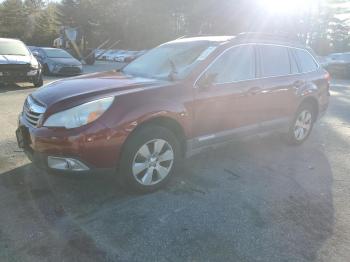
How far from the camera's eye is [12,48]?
1273 centimetres

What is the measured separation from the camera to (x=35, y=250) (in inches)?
123

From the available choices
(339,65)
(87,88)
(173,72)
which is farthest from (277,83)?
(339,65)

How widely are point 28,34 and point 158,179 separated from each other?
44911mm

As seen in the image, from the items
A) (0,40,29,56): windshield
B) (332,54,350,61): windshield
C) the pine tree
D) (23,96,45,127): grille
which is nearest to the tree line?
the pine tree

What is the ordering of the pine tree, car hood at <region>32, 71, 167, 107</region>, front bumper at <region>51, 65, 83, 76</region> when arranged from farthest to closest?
the pine tree, front bumper at <region>51, 65, 83, 76</region>, car hood at <region>32, 71, 167, 107</region>

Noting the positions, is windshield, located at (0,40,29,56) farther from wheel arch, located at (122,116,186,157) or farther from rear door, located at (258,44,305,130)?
wheel arch, located at (122,116,186,157)

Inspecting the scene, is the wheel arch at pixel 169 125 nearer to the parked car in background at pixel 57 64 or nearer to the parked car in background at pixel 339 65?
the parked car in background at pixel 57 64

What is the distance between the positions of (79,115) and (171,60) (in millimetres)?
1698

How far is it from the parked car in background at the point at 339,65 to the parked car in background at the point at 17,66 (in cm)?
1643

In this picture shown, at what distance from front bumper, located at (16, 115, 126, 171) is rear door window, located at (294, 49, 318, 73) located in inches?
145

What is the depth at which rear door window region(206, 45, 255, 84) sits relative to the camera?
4785 mm

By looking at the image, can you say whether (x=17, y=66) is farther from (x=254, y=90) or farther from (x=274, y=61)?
(x=254, y=90)

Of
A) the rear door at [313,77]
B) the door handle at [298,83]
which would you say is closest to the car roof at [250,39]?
the rear door at [313,77]

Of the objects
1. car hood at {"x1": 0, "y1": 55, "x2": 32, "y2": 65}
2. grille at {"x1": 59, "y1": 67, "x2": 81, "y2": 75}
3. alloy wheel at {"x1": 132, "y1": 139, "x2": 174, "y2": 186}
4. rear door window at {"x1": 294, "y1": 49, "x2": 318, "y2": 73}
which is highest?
rear door window at {"x1": 294, "y1": 49, "x2": 318, "y2": 73}
